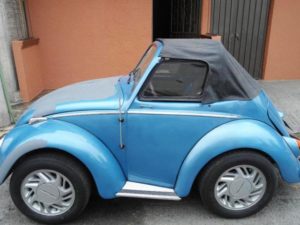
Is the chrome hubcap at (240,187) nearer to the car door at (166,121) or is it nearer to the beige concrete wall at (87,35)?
the car door at (166,121)

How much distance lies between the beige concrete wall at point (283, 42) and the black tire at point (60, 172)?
6.26 meters

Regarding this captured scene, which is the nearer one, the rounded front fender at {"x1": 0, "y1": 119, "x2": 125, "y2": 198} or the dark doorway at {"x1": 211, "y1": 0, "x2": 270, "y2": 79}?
the rounded front fender at {"x1": 0, "y1": 119, "x2": 125, "y2": 198}

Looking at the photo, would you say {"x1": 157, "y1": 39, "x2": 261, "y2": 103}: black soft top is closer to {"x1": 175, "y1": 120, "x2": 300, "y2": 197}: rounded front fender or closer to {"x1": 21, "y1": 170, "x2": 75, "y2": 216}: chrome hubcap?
{"x1": 175, "y1": 120, "x2": 300, "y2": 197}: rounded front fender

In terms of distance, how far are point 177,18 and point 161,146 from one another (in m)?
6.16

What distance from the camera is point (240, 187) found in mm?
2990

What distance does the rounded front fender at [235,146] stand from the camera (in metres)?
2.85

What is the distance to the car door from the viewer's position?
9.48ft

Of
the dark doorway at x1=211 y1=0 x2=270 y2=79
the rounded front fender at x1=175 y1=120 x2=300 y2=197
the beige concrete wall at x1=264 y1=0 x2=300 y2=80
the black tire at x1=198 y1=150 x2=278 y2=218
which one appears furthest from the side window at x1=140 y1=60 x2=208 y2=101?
the beige concrete wall at x1=264 y1=0 x2=300 y2=80

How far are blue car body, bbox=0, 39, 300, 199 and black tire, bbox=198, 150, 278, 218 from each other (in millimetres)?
78

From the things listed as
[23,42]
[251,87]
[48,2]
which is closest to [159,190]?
[251,87]

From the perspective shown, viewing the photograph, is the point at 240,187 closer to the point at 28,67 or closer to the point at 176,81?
the point at 176,81

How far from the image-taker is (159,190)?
9.84ft

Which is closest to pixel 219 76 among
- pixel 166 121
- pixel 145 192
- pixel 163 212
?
pixel 166 121

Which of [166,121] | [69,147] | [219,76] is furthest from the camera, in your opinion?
[219,76]
